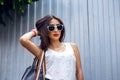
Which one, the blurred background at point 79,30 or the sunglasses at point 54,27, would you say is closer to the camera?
the sunglasses at point 54,27

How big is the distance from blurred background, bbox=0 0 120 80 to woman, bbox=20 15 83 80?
1.25 meters

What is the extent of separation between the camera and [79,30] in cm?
455

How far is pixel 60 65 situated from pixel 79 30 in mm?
1677

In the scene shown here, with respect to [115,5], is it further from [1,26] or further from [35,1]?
[1,26]

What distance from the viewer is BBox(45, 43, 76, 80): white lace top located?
116 inches

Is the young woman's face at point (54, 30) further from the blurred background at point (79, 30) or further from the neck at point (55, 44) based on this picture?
the blurred background at point (79, 30)

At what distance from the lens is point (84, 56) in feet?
14.5

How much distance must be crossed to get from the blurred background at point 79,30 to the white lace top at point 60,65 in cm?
141

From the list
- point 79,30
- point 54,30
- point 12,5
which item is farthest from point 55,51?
point 12,5

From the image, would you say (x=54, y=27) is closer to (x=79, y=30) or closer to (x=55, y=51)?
(x=55, y=51)

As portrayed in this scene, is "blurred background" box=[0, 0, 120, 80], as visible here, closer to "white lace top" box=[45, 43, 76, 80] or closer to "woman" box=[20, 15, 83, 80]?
"woman" box=[20, 15, 83, 80]

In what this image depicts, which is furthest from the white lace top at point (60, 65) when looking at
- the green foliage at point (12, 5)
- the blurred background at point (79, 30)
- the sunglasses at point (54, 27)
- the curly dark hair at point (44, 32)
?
the green foliage at point (12, 5)

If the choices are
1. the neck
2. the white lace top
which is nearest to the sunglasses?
the neck

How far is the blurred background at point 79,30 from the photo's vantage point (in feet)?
14.3
